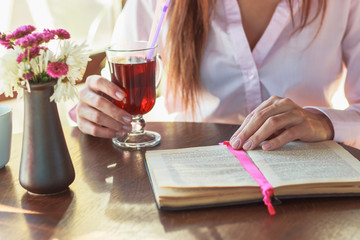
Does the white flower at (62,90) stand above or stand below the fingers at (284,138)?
above

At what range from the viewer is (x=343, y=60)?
59.7 inches

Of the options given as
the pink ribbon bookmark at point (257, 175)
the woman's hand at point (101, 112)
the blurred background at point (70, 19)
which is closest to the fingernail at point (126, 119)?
the woman's hand at point (101, 112)

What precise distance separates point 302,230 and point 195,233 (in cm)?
17

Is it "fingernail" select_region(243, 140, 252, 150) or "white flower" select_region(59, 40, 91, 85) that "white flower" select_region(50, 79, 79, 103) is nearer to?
"white flower" select_region(59, 40, 91, 85)

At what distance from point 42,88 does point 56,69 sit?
59 millimetres

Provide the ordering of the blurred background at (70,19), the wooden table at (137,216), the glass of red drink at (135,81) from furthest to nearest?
the blurred background at (70,19) → the glass of red drink at (135,81) → the wooden table at (137,216)

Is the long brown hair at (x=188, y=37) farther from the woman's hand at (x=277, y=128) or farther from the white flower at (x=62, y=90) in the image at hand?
the white flower at (x=62, y=90)

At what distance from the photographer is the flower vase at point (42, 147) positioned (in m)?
0.82

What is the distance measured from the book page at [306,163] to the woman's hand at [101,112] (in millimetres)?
330

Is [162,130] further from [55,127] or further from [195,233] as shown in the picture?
[195,233]

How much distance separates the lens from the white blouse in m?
1.43

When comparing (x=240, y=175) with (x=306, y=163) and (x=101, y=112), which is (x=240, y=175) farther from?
(x=101, y=112)

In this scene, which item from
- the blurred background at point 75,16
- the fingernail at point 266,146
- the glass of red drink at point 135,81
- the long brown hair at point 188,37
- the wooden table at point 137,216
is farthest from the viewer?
the blurred background at point 75,16

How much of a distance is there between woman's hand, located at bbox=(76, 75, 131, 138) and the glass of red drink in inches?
0.8
